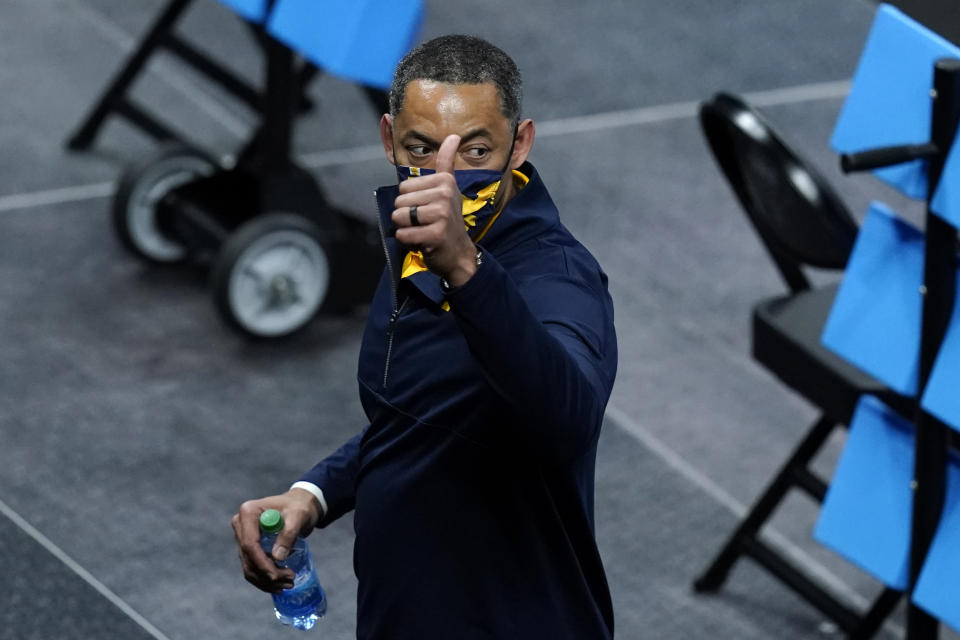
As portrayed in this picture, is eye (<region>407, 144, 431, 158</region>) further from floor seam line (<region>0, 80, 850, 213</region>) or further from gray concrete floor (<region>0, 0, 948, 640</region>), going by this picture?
floor seam line (<region>0, 80, 850, 213</region>)

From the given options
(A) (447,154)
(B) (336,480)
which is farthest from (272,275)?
(A) (447,154)

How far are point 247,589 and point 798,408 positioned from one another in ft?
5.67

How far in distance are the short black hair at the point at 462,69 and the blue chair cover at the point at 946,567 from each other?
1.79 m

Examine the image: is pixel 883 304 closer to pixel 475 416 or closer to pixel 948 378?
pixel 948 378

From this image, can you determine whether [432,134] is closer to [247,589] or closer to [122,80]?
[247,589]

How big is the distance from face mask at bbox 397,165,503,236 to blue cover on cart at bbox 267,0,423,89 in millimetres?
2488

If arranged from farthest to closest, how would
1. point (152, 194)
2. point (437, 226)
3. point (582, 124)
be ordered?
point (582, 124), point (152, 194), point (437, 226)

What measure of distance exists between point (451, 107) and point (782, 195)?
1856mm

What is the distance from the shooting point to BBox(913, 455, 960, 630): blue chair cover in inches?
136

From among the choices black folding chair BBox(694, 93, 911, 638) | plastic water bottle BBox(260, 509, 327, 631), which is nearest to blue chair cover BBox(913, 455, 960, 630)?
black folding chair BBox(694, 93, 911, 638)

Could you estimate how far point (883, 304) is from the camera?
348 cm

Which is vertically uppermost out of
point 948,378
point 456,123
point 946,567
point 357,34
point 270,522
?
point 456,123

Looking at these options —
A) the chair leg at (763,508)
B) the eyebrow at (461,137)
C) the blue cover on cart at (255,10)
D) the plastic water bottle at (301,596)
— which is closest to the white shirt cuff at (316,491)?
the plastic water bottle at (301,596)

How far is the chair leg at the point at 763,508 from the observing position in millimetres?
3977
